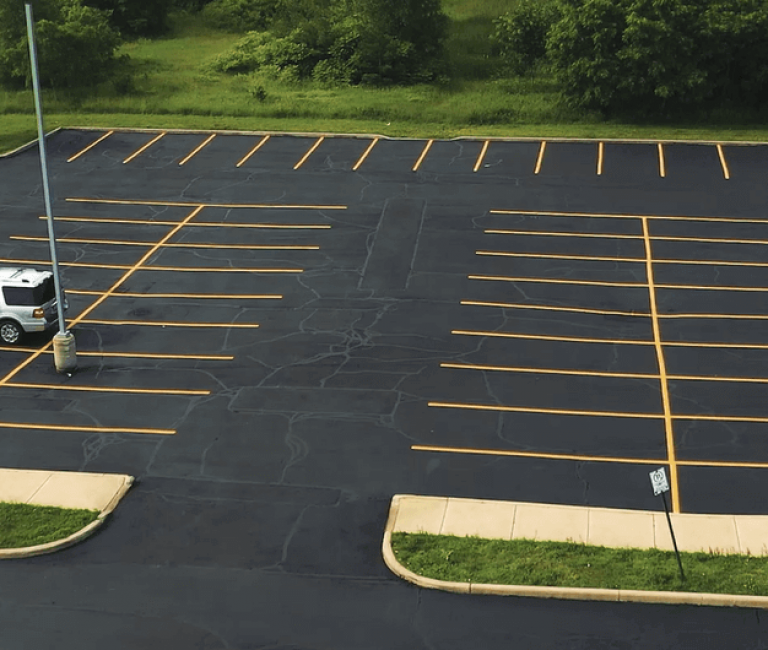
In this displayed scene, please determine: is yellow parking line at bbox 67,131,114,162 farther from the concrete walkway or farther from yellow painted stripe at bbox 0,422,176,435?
the concrete walkway

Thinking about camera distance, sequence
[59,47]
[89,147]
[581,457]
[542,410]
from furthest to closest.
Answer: [59,47] → [89,147] → [542,410] → [581,457]

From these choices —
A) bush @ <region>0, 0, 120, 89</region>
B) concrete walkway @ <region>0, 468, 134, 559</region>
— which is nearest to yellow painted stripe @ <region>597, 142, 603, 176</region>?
concrete walkway @ <region>0, 468, 134, 559</region>

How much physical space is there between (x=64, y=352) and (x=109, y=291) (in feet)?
15.9

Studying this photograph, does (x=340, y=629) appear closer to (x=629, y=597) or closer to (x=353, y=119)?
(x=629, y=597)

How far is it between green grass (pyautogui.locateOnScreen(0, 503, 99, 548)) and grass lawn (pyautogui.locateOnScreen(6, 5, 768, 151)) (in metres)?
25.7

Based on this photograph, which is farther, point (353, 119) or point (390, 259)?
point (353, 119)

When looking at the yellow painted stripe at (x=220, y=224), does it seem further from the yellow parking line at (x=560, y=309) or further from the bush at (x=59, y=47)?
the bush at (x=59, y=47)

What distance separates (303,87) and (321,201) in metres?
18.7

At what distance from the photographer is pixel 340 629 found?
1555cm

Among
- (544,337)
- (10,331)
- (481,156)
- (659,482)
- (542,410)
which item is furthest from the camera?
(481,156)

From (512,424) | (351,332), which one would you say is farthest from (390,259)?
(512,424)

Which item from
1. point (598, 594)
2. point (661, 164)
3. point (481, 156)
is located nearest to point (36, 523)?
point (598, 594)

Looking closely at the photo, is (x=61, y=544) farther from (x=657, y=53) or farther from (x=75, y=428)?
Answer: (x=657, y=53)

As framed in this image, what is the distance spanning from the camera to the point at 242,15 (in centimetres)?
6712
